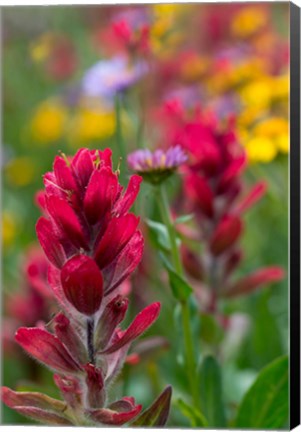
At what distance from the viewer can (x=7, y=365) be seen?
144 centimetres

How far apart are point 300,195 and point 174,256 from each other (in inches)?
7.0

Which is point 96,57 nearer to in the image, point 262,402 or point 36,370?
point 36,370

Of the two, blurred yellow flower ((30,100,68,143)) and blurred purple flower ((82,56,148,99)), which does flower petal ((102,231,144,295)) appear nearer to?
blurred purple flower ((82,56,148,99))

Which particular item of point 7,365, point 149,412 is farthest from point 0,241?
point 149,412

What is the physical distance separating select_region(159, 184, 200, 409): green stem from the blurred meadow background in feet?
0.11

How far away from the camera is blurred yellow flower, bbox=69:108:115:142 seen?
1880 millimetres

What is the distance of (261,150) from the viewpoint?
118cm

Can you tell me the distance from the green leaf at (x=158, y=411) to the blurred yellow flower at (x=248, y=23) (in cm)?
115

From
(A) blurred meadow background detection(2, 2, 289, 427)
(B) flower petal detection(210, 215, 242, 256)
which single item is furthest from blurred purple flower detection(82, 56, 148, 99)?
(B) flower petal detection(210, 215, 242, 256)

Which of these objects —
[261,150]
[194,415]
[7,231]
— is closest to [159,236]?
[194,415]

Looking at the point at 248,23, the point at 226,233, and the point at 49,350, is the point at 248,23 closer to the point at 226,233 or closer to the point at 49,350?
the point at 226,233

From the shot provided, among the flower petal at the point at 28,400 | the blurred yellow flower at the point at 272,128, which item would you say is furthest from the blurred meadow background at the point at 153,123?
the flower petal at the point at 28,400

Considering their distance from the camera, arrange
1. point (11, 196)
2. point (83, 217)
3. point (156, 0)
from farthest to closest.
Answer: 1. point (11, 196)
2. point (156, 0)
3. point (83, 217)

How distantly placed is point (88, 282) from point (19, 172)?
1235 millimetres
